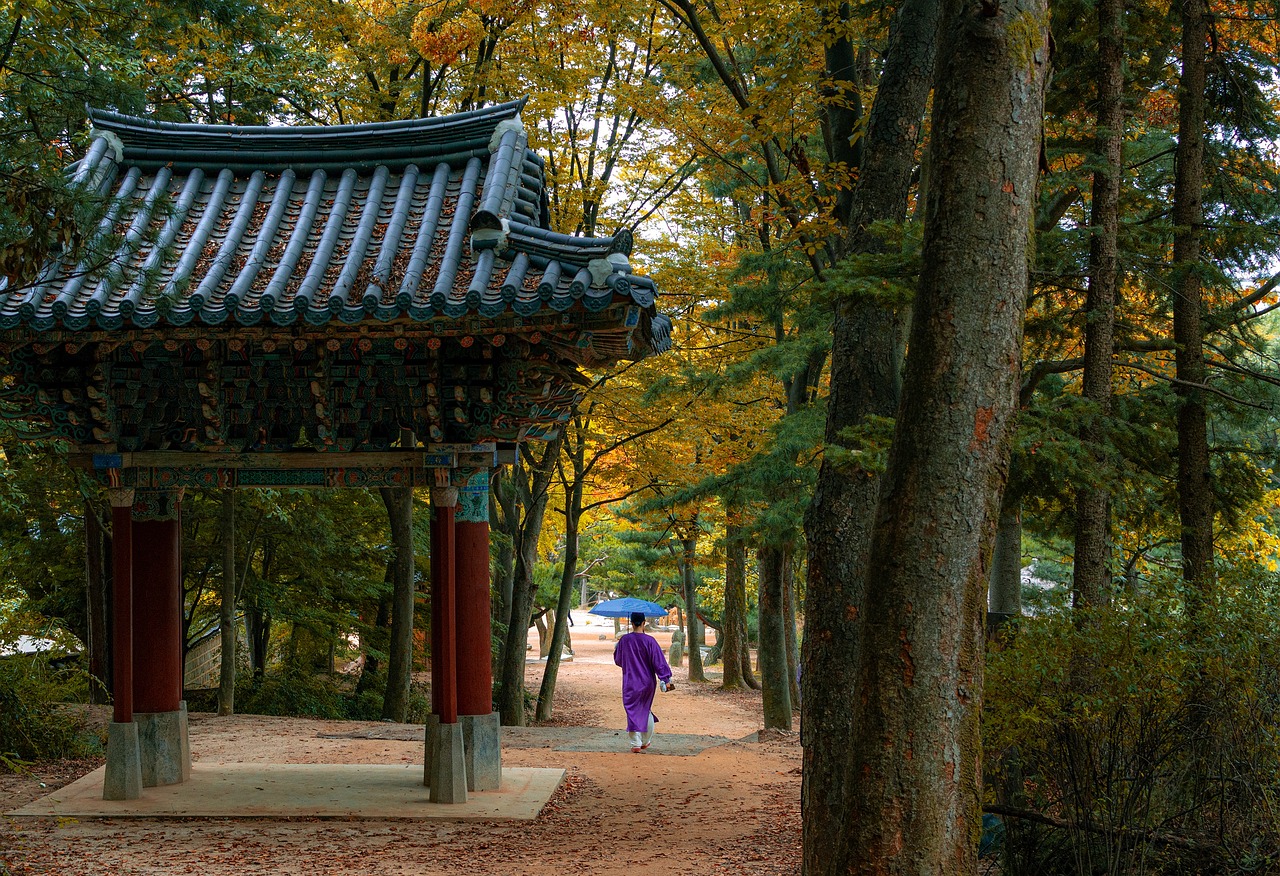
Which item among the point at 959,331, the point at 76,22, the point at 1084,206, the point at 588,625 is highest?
the point at 76,22

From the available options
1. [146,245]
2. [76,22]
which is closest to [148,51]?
[76,22]

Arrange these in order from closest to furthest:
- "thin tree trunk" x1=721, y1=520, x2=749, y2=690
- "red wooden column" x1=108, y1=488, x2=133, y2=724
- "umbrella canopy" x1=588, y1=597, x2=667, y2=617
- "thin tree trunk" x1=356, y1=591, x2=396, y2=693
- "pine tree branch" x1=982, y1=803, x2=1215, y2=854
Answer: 1. "pine tree branch" x1=982, y1=803, x2=1215, y2=854
2. "red wooden column" x1=108, y1=488, x2=133, y2=724
3. "thin tree trunk" x1=356, y1=591, x2=396, y2=693
4. "umbrella canopy" x1=588, y1=597, x2=667, y2=617
5. "thin tree trunk" x1=721, y1=520, x2=749, y2=690

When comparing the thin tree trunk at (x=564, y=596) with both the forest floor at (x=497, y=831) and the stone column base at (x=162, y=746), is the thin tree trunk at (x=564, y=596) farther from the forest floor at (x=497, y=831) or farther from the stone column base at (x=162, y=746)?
the stone column base at (x=162, y=746)

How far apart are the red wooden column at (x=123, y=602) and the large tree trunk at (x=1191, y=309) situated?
899 centimetres

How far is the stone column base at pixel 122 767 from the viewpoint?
8.88 m

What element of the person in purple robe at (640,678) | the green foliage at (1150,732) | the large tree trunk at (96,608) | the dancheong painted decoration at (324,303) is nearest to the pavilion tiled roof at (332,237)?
the dancheong painted decoration at (324,303)

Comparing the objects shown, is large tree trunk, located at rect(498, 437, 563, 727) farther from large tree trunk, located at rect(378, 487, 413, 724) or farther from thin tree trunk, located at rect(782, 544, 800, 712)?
thin tree trunk, located at rect(782, 544, 800, 712)

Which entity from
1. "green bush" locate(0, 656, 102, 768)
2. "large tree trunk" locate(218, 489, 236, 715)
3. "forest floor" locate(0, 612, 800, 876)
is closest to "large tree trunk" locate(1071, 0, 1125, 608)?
"forest floor" locate(0, 612, 800, 876)

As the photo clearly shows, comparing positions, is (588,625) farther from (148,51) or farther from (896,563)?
(896,563)

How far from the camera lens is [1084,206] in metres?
13.4

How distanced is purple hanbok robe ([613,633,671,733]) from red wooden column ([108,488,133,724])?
5209 mm

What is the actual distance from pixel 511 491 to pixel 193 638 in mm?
8232

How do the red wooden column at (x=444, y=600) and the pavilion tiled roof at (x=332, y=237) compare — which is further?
the red wooden column at (x=444, y=600)

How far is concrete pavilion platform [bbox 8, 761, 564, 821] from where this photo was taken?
334 inches
